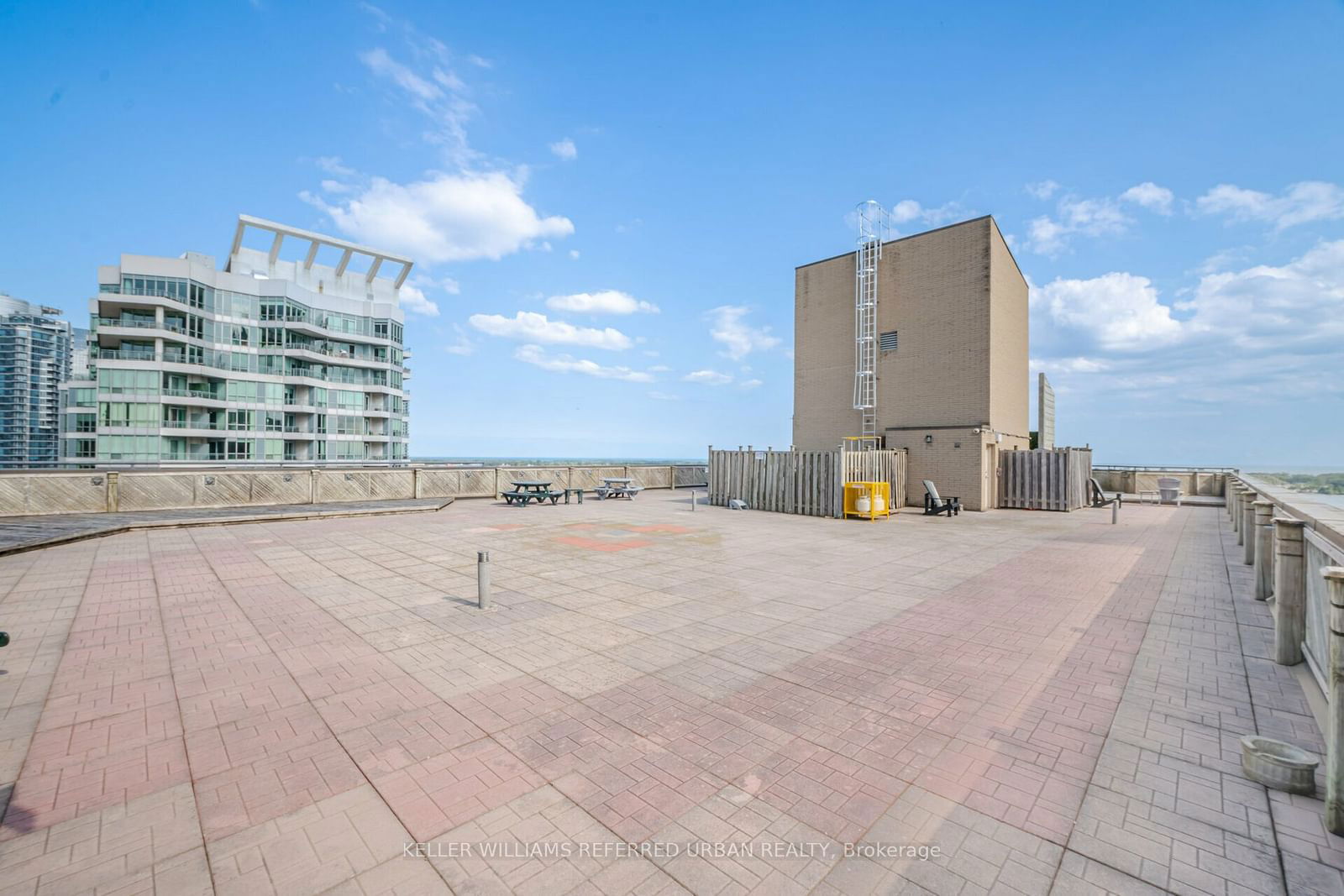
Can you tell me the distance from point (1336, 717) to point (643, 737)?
433 cm

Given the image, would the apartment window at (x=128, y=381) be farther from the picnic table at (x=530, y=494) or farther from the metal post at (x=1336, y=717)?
the metal post at (x=1336, y=717)

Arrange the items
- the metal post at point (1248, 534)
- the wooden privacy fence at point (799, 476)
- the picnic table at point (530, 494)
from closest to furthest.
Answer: the metal post at point (1248, 534) → the wooden privacy fence at point (799, 476) → the picnic table at point (530, 494)

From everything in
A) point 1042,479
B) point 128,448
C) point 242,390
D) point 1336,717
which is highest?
point 242,390

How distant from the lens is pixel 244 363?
191ft

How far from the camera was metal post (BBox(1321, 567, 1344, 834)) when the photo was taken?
10.7ft

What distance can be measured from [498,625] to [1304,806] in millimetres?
7227

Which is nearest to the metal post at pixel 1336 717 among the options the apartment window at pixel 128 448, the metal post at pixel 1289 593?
the metal post at pixel 1289 593

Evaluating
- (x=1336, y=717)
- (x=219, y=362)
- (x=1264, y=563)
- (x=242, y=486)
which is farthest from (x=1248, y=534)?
(x=219, y=362)

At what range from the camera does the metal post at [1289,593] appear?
5906mm

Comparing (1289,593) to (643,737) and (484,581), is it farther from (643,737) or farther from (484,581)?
(484,581)

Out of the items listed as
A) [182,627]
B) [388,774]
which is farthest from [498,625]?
[182,627]

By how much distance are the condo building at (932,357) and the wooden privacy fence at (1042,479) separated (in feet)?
2.53

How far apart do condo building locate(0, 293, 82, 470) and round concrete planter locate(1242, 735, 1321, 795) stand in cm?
17881

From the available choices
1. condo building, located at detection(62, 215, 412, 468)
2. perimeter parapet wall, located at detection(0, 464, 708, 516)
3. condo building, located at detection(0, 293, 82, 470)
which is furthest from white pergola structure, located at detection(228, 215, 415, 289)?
condo building, located at detection(0, 293, 82, 470)
